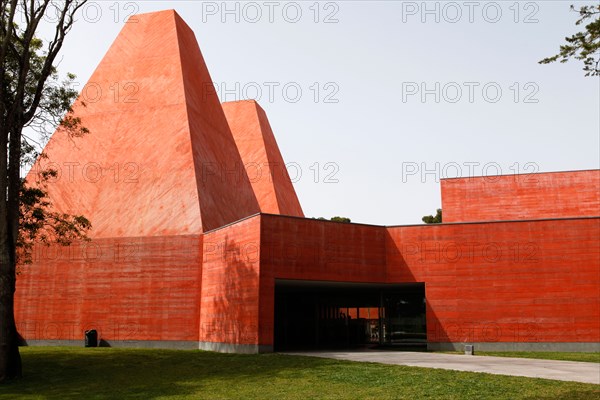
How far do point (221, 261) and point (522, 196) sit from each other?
20.8 metres

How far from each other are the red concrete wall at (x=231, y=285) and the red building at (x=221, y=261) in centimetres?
8

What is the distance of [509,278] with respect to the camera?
22781mm

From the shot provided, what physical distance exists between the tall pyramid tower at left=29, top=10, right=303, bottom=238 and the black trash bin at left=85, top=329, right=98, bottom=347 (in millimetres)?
4589

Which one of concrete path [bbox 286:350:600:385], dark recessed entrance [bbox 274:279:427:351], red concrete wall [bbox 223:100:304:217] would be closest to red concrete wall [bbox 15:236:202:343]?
dark recessed entrance [bbox 274:279:427:351]

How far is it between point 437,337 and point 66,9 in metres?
19.2

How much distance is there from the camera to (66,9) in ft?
58.5

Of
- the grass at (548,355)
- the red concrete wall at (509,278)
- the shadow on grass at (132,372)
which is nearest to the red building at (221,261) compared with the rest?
the red concrete wall at (509,278)

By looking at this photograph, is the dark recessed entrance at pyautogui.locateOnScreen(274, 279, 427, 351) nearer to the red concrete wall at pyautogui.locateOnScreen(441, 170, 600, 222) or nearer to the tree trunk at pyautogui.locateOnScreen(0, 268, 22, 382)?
the red concrete wall at pyautogui.locateOnScreen(441, 170, 600, 222)

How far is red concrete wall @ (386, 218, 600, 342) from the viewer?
72.2 feet

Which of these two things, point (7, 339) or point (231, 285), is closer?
point (7, 339)

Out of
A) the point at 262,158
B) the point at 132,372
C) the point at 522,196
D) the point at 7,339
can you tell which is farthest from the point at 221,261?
the point at 262,158

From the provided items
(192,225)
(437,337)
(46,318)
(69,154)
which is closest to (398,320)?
(437,337)

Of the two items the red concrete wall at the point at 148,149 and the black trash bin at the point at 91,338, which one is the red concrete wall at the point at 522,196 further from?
the black trash bin at the point at 91,338

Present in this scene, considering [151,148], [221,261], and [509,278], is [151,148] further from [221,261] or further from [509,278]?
[509,278]
